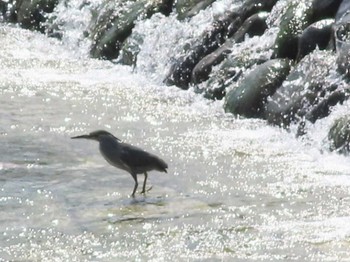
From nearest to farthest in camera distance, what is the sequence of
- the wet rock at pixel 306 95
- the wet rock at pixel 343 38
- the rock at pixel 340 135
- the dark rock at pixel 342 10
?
the rock at pixel 340 135 → the wet rock at pixel 306 95 → the wet rock at pixel 343 38 → the dark rock at pixel 342 10

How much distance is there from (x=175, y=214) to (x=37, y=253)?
140cm

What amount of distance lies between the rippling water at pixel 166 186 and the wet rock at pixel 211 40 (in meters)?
0.51

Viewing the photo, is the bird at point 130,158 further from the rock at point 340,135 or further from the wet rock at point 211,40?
the wet rock at point 211,40

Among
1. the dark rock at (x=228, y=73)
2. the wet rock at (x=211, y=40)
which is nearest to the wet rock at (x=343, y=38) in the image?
the dark rock at (x=228, y=73)

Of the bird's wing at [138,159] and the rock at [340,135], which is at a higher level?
the rock at [340,135]

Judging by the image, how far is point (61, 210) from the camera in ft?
26.1

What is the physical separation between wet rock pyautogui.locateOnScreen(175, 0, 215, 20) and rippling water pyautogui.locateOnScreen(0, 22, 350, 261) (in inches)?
87.1

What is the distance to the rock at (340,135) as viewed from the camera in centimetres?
979

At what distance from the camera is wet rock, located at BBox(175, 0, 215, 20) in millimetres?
15719

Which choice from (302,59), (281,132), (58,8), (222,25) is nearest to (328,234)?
(281,132)

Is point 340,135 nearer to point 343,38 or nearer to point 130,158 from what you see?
point 343,38

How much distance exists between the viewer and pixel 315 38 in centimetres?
1248

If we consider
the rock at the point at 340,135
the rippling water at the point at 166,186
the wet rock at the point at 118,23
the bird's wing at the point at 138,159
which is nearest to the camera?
the rippling water at the point at 166,186

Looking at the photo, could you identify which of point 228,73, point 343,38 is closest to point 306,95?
point 343,38
